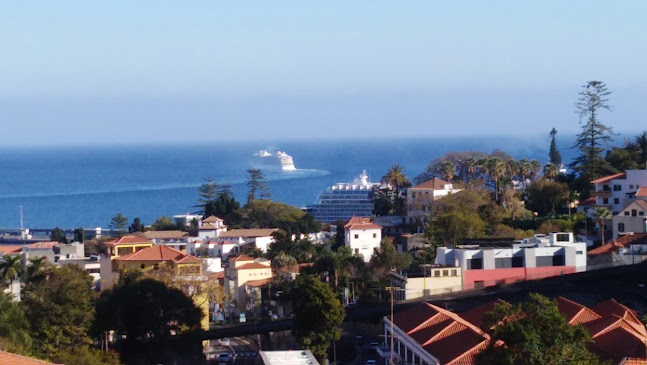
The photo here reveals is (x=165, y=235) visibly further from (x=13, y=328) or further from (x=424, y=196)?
(x=13, y=328)

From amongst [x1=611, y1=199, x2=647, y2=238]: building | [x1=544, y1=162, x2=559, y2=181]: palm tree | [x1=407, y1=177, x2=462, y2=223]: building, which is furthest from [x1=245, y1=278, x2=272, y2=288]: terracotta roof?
[x1=544, y1=162, x2=559, y2=181]: palm tree

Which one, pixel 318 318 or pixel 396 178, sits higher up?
pixel 396 178

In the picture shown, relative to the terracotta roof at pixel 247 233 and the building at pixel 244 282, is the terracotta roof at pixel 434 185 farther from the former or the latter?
the building at pixel 244 282

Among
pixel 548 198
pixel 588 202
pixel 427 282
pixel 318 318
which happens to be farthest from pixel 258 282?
pixel 548 198

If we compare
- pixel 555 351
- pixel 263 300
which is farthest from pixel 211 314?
pixel 555 351

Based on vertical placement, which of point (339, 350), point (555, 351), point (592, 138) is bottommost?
point (339, 350)

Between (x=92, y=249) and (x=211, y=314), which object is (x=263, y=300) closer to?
(x=211, y=314)

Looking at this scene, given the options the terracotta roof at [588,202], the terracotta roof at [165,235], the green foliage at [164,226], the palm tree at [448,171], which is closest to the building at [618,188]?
the terracotta roof at [588,202]
